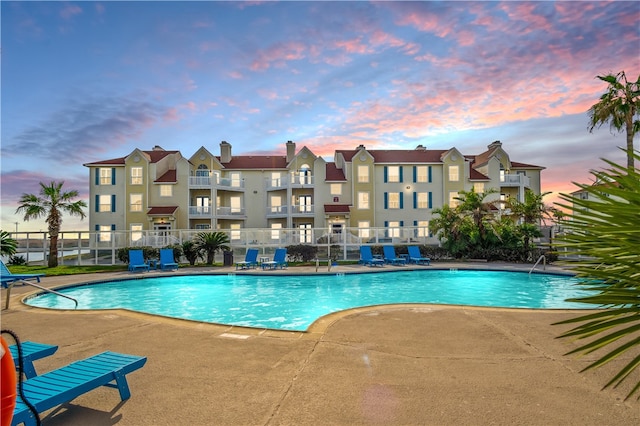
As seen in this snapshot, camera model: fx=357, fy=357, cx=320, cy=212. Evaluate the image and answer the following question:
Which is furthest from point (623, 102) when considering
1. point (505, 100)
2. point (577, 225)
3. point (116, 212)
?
point (116, 212)

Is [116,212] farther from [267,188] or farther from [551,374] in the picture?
[551,374]

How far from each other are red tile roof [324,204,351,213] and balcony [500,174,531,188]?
54.7ft

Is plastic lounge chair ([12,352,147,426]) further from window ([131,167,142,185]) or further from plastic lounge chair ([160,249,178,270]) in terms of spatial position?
window ([131,167,142,185])

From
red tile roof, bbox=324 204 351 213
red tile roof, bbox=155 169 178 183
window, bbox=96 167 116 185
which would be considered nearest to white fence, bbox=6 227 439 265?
red tile roof, bbox=324 204 351 213

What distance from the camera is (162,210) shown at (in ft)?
110

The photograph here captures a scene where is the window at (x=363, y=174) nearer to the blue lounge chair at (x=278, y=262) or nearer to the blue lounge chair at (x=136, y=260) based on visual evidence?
the blue lounge chair at (x=278, y=262)

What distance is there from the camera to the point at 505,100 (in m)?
16.8

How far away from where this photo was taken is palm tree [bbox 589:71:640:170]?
18844mm

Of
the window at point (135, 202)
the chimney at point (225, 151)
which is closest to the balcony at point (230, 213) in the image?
the chimney at point (225, 151)

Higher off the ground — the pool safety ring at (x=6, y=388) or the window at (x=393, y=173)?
the window at (x=393, y=173)

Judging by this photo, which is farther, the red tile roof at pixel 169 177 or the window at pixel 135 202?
the red tile roof at pixel 169 177

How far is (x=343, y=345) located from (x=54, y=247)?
24.2m

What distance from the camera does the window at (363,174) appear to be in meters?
35.8

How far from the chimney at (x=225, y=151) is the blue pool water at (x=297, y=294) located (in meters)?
22.3
